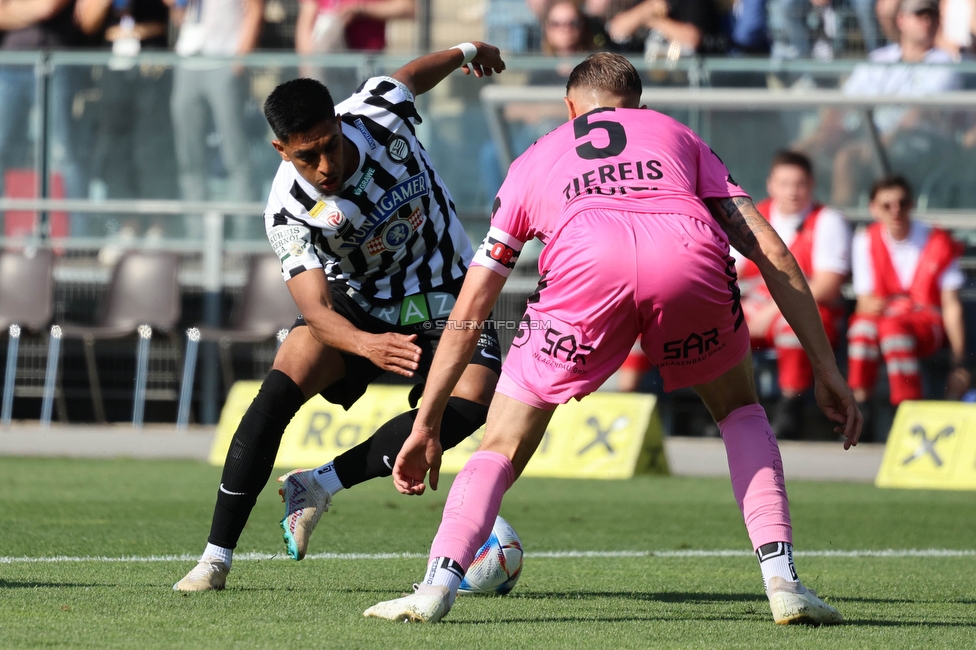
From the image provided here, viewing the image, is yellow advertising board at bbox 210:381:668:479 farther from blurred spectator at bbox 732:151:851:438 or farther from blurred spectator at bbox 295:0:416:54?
blurred spectator at bbox 295:0:416:54

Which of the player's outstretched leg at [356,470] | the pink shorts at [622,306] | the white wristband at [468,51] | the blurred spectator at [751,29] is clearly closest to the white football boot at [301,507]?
the player's outstretched leg at [356,470]

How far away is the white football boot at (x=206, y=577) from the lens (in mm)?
5133

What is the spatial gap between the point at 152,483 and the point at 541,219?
5.57m

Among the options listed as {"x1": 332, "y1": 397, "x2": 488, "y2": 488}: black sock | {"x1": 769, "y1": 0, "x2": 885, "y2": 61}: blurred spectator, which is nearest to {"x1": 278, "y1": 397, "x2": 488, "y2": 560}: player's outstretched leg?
{"x1": 332, "y1": 397, "x2": 488, "y2": 488}: black sock

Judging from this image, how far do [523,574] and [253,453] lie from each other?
4.26ft

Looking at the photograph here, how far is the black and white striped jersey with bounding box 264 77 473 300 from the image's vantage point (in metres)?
5.47

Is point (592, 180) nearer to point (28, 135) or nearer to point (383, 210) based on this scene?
point (383, 210)

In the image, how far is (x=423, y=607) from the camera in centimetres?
429

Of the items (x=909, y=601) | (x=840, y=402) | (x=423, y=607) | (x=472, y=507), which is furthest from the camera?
(x=909, y=601)

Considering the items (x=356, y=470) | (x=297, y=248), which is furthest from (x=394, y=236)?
(x=356, y=470)

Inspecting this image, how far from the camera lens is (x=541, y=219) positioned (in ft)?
14.8

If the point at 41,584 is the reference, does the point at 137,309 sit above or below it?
below

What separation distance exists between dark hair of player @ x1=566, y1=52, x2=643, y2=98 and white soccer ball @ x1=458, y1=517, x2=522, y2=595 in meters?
1.70

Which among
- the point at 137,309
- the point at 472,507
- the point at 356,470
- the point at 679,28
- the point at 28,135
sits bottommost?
the point at 137,309
